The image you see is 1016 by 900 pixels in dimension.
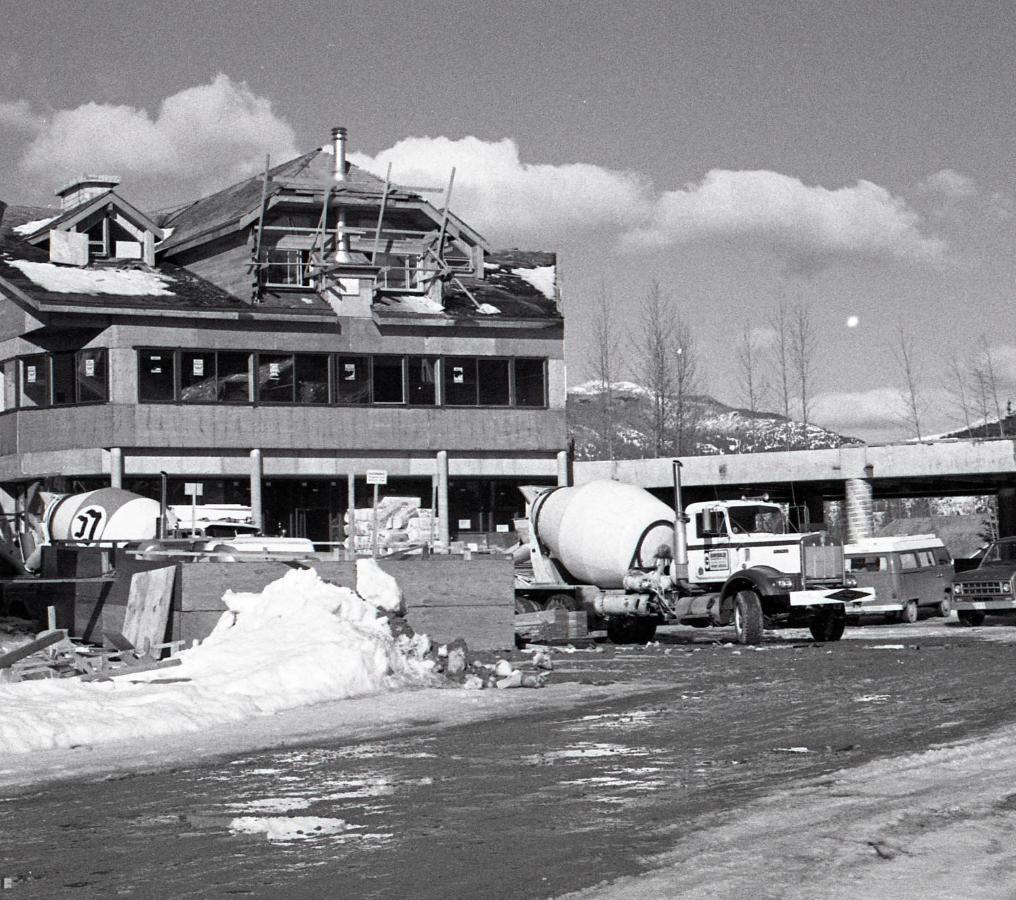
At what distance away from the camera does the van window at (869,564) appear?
34875 mm

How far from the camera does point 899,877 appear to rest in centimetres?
755

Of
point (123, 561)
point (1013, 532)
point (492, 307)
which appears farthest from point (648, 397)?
point (123, 561)

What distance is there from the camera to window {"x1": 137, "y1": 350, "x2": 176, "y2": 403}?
43.8 metres

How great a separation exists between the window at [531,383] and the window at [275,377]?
22.8 ft

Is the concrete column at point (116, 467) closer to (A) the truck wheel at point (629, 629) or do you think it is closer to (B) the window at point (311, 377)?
(B) the window at point (311, 377)

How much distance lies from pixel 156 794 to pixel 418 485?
36016 millimetres

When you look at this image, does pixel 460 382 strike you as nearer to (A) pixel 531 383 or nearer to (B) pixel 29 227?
(A) pixel 531 383

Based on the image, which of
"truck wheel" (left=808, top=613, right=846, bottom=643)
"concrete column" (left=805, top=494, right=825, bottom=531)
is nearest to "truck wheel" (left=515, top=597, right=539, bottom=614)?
"truck wheel" (left=808, top=613, right=846, bottom=643)

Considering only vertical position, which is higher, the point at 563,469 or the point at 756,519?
the point at 563,469

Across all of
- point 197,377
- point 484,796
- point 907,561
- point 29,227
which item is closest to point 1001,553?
point 907,561

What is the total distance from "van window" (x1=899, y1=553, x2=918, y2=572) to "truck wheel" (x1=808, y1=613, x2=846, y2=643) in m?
7.50

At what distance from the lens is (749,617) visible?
27.3 meters

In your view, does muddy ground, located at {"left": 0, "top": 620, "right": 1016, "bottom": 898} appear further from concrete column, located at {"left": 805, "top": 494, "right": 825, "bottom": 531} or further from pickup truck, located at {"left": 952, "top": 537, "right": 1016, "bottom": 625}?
concrete column, located at {"left": 805, "top": 494, "right": 825, "bottom": 531}

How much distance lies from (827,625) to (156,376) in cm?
2274
